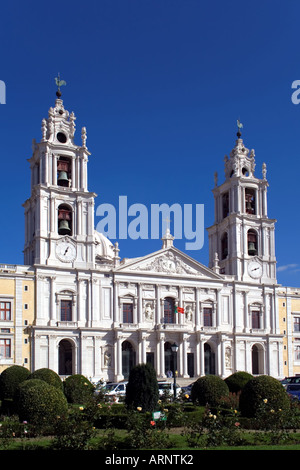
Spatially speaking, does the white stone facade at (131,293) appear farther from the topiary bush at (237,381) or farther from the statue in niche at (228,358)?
the topiary bush at (237,381)

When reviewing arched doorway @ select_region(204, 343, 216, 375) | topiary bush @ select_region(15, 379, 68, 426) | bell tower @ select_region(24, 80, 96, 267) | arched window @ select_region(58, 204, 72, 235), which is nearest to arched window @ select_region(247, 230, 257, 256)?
arched doorway @ select_region(204, 343, 216, 375)

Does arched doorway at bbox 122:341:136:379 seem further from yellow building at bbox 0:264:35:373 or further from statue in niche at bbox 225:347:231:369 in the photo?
statue in niche at bbox 225:347:231:369

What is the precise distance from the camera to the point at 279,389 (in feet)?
88.8

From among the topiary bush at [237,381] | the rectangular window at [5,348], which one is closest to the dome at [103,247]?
the rectangular window at [5,348]

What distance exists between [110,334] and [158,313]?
511cm

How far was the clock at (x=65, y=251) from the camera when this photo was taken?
2312 inches

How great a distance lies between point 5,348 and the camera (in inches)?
2164

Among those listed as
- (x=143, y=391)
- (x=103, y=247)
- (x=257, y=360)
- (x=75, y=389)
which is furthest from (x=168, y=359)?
(x=143, y=391)

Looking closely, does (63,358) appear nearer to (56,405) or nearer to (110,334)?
(110,334)

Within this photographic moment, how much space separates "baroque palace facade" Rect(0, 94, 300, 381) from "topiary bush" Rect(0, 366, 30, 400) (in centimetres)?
1353

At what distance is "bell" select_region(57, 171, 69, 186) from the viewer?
61.0m

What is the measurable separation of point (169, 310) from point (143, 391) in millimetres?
34474

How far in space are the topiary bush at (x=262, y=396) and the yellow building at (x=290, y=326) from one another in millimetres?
41344
